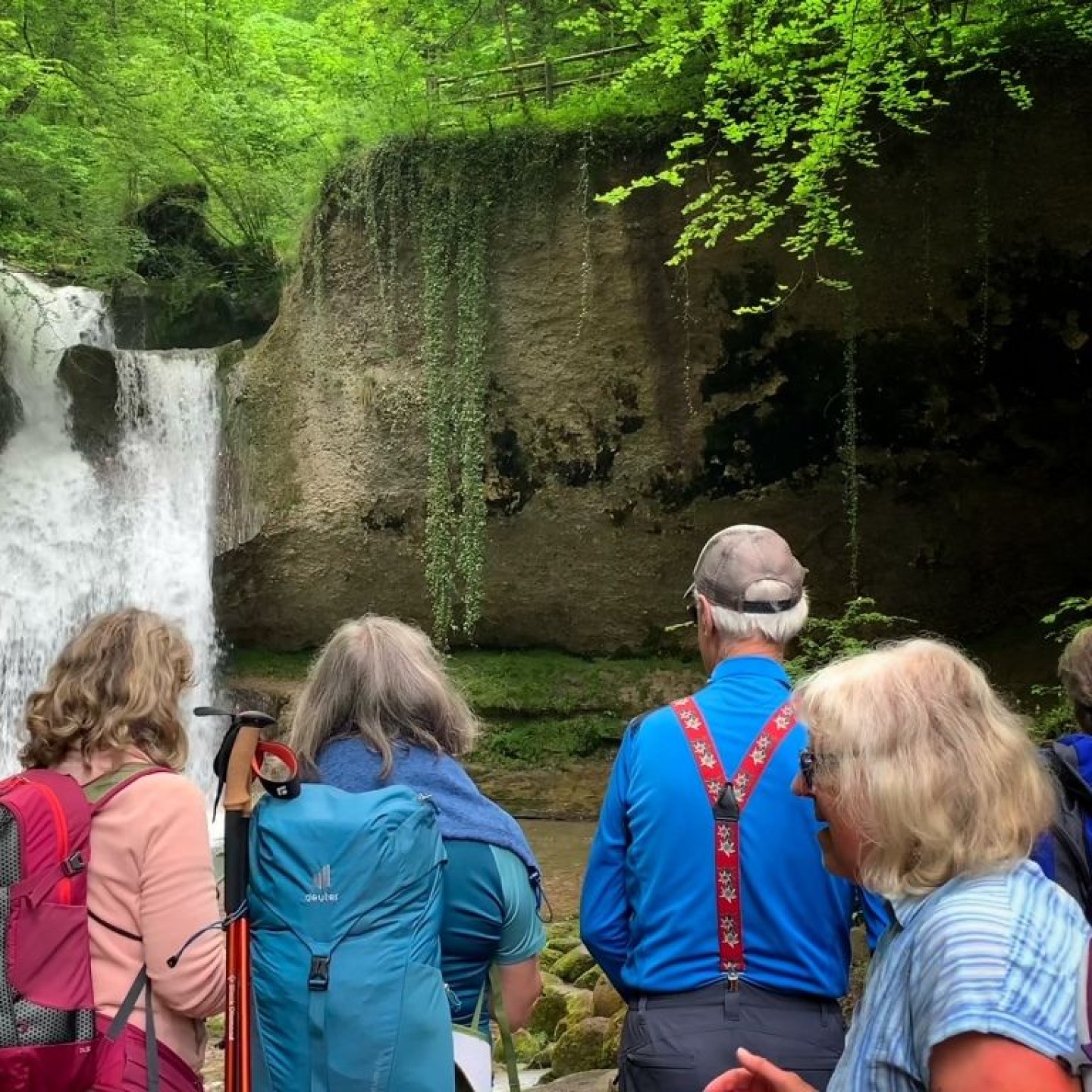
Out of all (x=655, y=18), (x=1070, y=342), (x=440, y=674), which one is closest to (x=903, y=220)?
(x=1070, y=342)

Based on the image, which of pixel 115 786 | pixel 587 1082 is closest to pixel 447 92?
pixel 587 1082

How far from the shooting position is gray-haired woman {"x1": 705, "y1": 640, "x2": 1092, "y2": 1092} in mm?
1316

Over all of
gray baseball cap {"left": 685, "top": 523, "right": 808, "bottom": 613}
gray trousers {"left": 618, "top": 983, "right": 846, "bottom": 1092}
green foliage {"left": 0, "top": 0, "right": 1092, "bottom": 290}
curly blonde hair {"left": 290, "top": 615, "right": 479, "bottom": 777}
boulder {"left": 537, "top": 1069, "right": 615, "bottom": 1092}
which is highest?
green foliage {"left": 0, "top": 0, "right": 1092, "bottom": 290}

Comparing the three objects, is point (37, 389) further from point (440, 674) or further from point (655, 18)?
point (440, 674)

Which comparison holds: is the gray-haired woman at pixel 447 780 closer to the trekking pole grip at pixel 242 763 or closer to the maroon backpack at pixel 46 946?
the trekking pole grip at pixel 242 763

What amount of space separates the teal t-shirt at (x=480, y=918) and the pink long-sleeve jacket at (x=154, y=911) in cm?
48

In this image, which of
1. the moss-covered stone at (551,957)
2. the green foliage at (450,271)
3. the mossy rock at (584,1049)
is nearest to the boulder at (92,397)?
the green foliage at (450,271)

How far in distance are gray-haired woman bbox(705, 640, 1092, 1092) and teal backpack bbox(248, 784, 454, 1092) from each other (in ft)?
3.04

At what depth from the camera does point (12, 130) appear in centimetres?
1320

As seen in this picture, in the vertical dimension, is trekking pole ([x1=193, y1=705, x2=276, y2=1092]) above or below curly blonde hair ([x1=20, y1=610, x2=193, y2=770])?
below

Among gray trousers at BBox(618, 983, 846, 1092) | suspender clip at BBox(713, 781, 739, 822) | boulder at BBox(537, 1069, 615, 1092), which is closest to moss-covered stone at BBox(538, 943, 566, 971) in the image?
boulder at BBox(537, 1069, 615, 1092)

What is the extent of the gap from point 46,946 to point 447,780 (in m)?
0.82

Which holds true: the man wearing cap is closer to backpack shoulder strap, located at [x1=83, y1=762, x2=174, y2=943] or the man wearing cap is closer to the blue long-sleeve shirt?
the blue long-sleeve shirt

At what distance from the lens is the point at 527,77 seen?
40.5 ft
